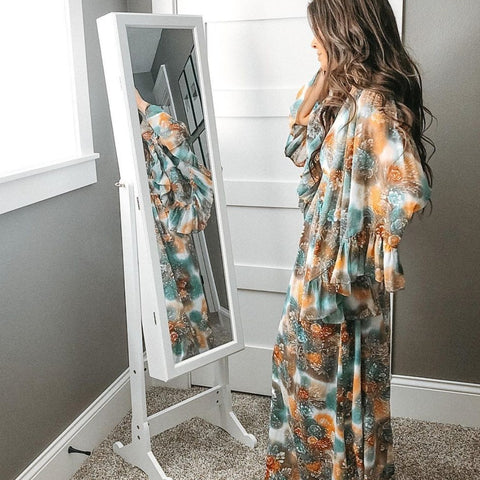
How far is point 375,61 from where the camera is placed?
70.9 inches

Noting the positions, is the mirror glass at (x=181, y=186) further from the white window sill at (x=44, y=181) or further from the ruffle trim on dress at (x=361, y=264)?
the ruffle trim on dress at (x=361, y=264)

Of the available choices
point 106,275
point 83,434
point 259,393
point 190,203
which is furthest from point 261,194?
point 83,434

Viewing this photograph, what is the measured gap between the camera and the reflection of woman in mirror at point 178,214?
218cm

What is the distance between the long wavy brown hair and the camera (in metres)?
1.77

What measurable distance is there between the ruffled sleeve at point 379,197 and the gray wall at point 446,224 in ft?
2.65

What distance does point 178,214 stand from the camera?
225 cm

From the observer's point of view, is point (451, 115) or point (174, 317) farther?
point (451, 115)

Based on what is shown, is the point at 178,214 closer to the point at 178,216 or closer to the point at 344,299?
the point at 178,216

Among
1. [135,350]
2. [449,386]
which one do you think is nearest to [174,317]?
[135,350]

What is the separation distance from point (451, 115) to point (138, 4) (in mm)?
1278

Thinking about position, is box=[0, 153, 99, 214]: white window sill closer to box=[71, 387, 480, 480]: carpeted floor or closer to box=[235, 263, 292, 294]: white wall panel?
box=[235, 263, 292, 294]: white wall panel

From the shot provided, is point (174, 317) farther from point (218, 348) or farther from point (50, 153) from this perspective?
point (50, 153)

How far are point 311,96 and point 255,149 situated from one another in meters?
0.72

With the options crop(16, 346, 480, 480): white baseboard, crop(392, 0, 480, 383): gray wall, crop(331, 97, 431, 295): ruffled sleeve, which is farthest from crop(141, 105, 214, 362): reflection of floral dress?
crop(392, 0, 480, 383): gray wall
